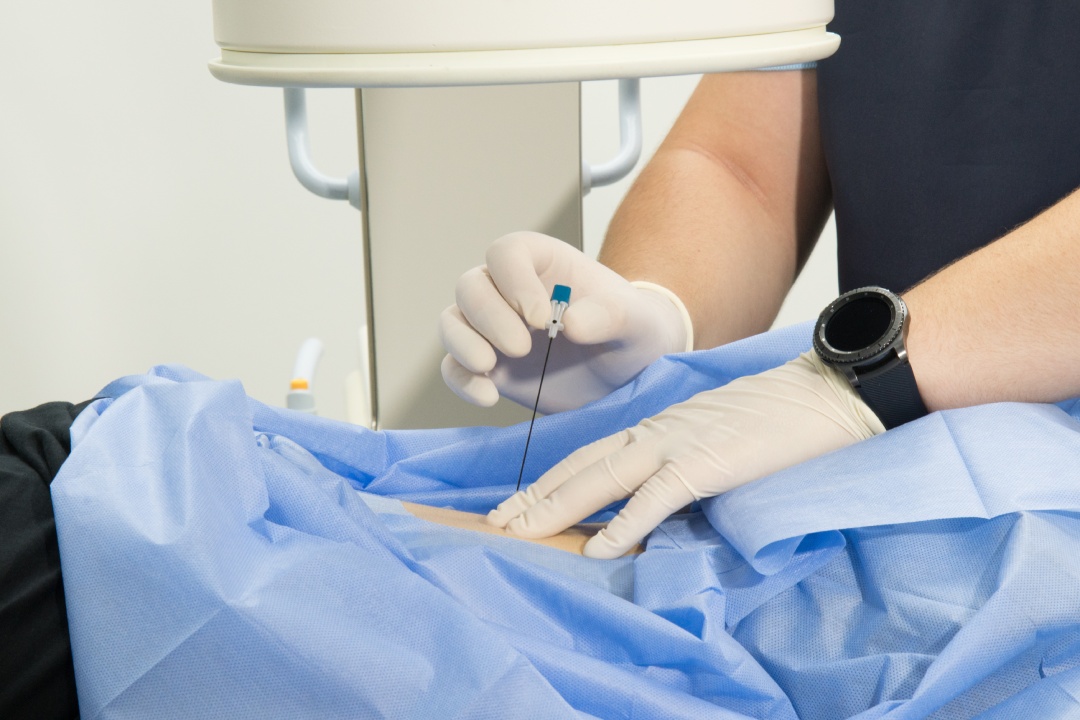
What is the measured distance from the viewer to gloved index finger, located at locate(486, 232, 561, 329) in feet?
3.22

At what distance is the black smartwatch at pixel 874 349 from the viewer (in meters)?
0.92

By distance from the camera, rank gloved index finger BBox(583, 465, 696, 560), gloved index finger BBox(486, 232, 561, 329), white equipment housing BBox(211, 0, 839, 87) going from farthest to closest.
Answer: gloved index finger BBox(486, 232, 561, 329) → gloved index finger BBox(583, 465, 696, 560) → white equipment housing BBox(211, 0, 839, 87)

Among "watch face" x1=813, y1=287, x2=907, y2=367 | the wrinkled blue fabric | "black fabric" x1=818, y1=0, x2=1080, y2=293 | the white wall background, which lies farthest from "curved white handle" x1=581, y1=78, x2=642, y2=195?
the white wall background

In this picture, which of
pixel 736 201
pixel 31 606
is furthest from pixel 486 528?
pixel 736 201

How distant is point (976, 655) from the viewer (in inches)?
25.0

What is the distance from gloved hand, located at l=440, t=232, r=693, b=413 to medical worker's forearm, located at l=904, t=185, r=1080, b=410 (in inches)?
11.1

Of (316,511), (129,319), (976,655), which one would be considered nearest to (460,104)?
(316,511)

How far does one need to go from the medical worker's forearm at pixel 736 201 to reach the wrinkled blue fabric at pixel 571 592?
0.52 m

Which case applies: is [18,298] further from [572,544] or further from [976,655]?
[976,655]

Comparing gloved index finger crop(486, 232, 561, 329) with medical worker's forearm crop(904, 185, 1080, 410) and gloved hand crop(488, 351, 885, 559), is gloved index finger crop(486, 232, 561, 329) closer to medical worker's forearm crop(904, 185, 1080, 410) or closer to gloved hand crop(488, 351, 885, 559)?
gloved hand crop(488, 351, 885, 559)

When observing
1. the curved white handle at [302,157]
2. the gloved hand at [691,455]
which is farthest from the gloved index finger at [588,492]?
the curved white handle at [302,157]

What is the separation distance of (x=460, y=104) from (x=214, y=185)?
133 centimetres

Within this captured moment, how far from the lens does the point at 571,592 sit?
75 centimetres

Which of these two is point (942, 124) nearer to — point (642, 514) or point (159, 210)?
point (642, 514)
